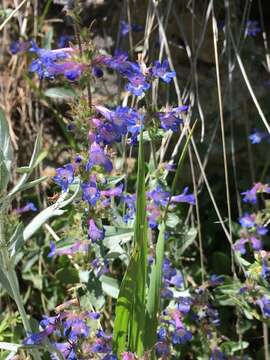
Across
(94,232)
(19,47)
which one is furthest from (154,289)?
(19,47)

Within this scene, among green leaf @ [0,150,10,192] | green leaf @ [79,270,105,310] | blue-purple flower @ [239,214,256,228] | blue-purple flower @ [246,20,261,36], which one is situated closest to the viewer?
green leaf @ [0,150,10,192]

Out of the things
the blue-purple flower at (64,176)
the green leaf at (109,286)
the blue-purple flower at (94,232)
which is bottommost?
the green leaf at (109,286)

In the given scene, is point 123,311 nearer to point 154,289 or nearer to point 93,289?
point 154,289

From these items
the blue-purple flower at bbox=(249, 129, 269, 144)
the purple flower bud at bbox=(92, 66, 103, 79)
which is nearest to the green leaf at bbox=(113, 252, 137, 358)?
the purple flower bud at bbox=(92, 66, 103, 79)

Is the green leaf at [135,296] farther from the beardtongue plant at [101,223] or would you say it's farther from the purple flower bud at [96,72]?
the purple flower bud at [96,72]

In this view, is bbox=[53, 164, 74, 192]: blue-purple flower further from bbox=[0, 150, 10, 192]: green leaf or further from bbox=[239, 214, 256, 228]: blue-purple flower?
bbox=[239, 214, 256, 228]: blue-purple flower

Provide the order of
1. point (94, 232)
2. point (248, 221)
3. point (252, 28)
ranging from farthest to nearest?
point (252, 28), point (248, 221), point (94, 232)

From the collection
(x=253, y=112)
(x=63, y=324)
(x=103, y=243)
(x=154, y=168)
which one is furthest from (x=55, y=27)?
(x=63, y=324)

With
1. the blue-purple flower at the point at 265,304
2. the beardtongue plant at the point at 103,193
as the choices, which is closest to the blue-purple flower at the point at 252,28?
the beardtongue plant at the point at 103,193

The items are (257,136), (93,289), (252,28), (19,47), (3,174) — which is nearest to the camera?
(3,174)
